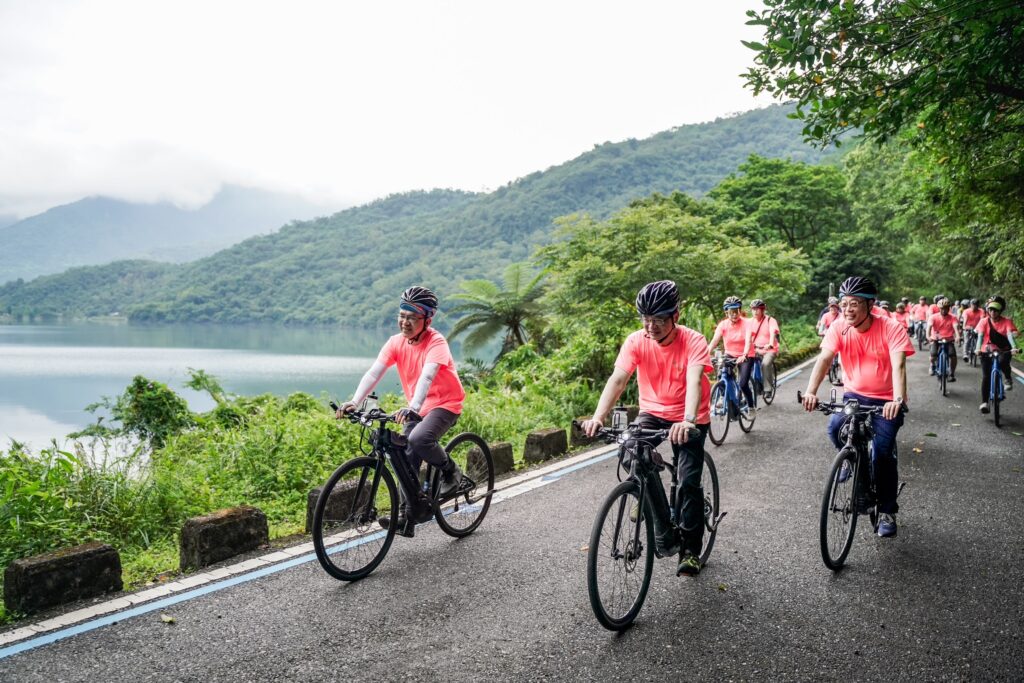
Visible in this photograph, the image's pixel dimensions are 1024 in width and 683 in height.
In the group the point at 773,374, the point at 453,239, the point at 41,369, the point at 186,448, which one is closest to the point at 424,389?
the point at 186,448

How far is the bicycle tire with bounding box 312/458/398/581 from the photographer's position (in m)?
4.73

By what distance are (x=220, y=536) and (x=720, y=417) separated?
266 inches

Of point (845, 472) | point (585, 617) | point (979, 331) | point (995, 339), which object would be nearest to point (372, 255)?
point (979, 331)

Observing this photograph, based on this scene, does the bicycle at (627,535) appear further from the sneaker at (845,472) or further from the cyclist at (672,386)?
the sneaker at (845,472)

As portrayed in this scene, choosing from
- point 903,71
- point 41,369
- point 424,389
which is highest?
point 903,71

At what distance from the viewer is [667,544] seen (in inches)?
178

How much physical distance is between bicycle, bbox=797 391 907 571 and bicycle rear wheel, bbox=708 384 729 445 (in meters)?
4.16

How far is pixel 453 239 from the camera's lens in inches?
3556

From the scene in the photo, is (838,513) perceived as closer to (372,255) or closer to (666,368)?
(666,368)

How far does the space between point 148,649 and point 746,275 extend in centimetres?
1644

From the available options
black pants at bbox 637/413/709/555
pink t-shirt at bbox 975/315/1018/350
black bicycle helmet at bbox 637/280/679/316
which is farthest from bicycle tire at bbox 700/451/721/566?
pink t-shirt at bbox 975/315/1018/350

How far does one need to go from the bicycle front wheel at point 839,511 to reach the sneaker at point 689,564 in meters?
0.82

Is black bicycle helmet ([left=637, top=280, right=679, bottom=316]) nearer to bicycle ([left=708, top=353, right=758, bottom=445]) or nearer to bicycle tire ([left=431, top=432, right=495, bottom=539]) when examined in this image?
bicycle tire ([left=431, top=432, right=495, bottom=539])

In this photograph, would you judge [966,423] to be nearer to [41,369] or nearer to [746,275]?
[746,275]
